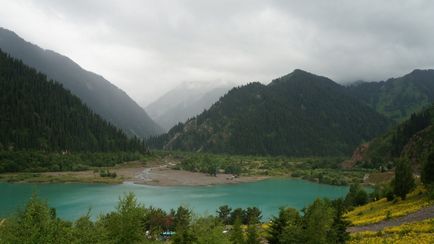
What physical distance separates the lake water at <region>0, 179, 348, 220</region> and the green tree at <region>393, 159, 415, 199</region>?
1769 inches

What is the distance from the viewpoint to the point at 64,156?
19712 centimetres

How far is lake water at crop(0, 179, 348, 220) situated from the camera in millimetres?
108438

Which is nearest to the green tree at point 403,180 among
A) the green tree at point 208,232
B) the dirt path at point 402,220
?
the dirt path at point 402,220

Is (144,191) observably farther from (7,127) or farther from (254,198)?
(7,127)

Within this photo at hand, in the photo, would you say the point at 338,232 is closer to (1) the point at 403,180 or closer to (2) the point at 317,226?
(2) the point at 317,226

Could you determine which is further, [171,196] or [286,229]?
[171,196]

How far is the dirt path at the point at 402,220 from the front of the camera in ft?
148

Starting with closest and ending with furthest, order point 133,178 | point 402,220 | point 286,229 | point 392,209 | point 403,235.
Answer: point 403,235
point 286,229
point 402,220
point 392,209
point 133,178

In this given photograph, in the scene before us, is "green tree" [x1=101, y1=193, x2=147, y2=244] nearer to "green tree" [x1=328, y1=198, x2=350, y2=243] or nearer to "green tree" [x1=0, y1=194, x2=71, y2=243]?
"green tree" [x1=0, y1=194, x2=71, y2=243]

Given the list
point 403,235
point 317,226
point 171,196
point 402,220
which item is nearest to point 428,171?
point 402,220

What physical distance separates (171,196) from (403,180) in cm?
8665

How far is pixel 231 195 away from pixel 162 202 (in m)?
31.7

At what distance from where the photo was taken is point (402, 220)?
153ft

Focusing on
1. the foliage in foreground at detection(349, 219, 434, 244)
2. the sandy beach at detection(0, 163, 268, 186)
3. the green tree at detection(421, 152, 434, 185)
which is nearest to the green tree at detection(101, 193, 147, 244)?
the foliage in foreground at detection(349, 219, 434, 244)
